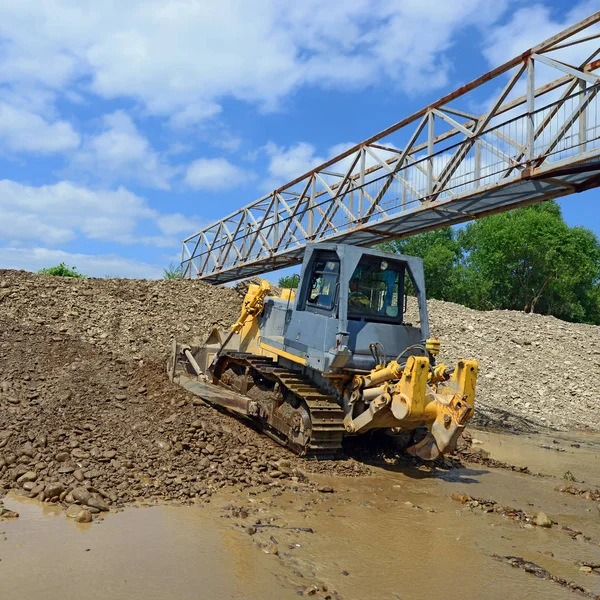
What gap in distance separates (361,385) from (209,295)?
38.1ft

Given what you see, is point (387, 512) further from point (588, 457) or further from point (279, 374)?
point (588, 457)

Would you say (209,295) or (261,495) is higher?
(209,295)

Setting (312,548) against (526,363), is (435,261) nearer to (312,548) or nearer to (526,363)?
(526,363)

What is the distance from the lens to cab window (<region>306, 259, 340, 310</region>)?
26.4 ft

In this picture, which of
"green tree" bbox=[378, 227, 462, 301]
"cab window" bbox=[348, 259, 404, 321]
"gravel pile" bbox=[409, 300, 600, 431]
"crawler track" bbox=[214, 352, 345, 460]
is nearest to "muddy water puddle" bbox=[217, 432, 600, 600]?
"crawler track" bbox=[214, 352, 345, 460]

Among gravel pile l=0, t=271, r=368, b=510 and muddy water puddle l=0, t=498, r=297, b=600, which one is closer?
muddy water puddle l=0, t=498, r=297, b=600

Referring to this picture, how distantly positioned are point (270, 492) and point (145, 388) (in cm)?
416

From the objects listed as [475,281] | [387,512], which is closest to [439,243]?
[475,281]

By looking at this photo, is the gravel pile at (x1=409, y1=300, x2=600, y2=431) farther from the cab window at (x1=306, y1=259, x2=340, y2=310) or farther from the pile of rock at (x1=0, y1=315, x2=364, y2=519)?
the pile of rock at (x1=0, y1=315, x2=364, y2=519)

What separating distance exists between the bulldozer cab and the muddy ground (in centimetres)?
145

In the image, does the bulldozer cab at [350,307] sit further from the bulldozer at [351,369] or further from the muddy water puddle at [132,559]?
the muddy water puddle at [132,559]

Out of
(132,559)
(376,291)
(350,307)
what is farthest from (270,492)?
(376,291)

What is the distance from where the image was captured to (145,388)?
998 centimetres

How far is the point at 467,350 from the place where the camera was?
18016mm
